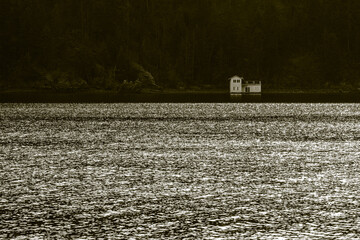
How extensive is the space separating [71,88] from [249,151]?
145778 millimetres

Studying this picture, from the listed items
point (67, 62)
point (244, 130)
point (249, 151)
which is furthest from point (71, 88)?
point (249, 151)

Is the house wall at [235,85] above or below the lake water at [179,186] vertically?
above

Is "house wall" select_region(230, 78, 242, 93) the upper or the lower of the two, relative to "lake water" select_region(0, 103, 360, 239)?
upper

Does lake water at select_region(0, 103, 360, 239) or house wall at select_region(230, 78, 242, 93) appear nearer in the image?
lake water at select_region(0, 103, 360, 239)

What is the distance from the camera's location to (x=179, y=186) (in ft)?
114

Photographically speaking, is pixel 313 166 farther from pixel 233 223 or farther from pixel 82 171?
pixel 233 223

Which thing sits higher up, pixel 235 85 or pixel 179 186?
pixel 235 85

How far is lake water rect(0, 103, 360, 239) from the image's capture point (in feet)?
82.0

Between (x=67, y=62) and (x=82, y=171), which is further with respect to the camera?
(x=67, y=62)

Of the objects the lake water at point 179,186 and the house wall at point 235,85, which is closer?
the lake water at point 179,186

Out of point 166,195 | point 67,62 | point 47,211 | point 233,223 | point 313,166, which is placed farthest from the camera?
point 67,62

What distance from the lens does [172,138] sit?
66.8 meters

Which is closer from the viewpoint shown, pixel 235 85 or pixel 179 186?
pixel 179 186

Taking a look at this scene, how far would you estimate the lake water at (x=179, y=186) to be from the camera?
2498 cm
